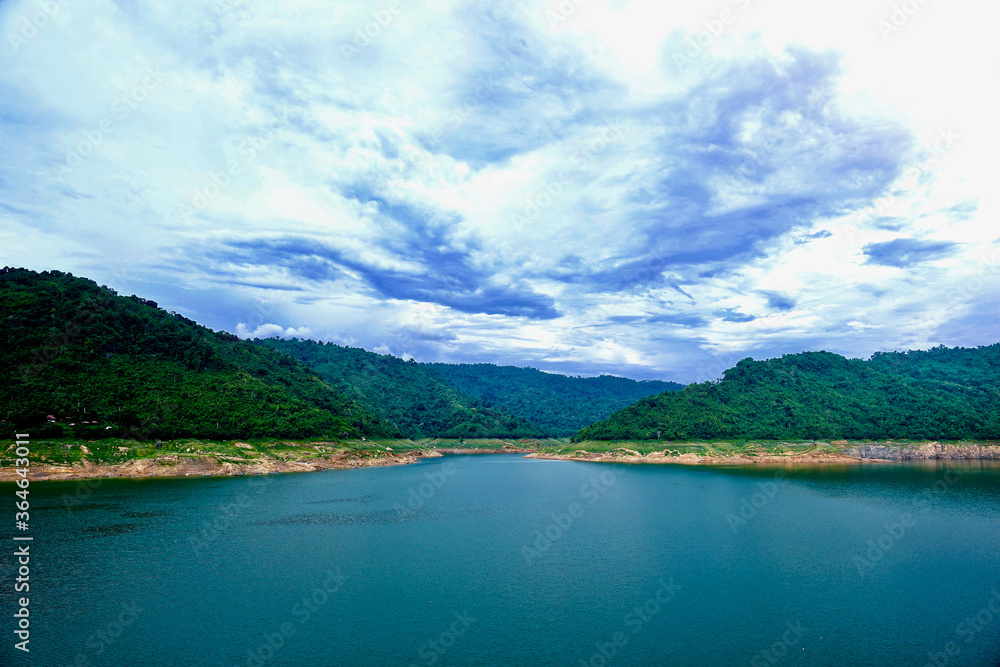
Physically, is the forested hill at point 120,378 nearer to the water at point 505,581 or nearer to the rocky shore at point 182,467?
the rocky shore at point 182,467

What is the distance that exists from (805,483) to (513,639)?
70.5m

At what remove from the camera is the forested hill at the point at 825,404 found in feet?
400

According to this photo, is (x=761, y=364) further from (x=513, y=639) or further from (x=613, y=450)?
(x=513, y=639)

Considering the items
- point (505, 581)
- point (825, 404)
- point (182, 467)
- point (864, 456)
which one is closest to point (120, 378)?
point (182, 467)

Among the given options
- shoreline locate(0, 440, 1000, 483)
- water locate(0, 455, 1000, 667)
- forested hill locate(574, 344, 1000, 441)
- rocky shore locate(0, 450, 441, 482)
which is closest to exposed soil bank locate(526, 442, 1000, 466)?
shoreline locate(0, 440, 1000, 483)

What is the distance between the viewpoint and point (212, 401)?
91250 mm

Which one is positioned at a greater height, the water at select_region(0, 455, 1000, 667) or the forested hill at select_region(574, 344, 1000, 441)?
the forested hill at select_region(574, 344, 1000, 441)

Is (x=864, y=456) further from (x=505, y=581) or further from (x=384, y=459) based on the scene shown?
(x=505, y=581)

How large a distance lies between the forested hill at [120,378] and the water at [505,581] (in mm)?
18654

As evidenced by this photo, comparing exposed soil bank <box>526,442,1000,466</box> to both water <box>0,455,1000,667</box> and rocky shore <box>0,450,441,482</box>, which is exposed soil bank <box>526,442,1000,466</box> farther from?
rocky shore <box>0,450,441,482</box>

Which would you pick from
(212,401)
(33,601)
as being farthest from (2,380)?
(33,601)

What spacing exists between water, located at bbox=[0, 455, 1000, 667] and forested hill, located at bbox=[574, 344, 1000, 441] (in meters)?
71.6

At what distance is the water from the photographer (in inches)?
853

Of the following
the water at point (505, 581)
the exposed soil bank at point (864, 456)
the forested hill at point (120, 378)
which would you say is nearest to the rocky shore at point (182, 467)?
the forested hill at point (120, 378)
